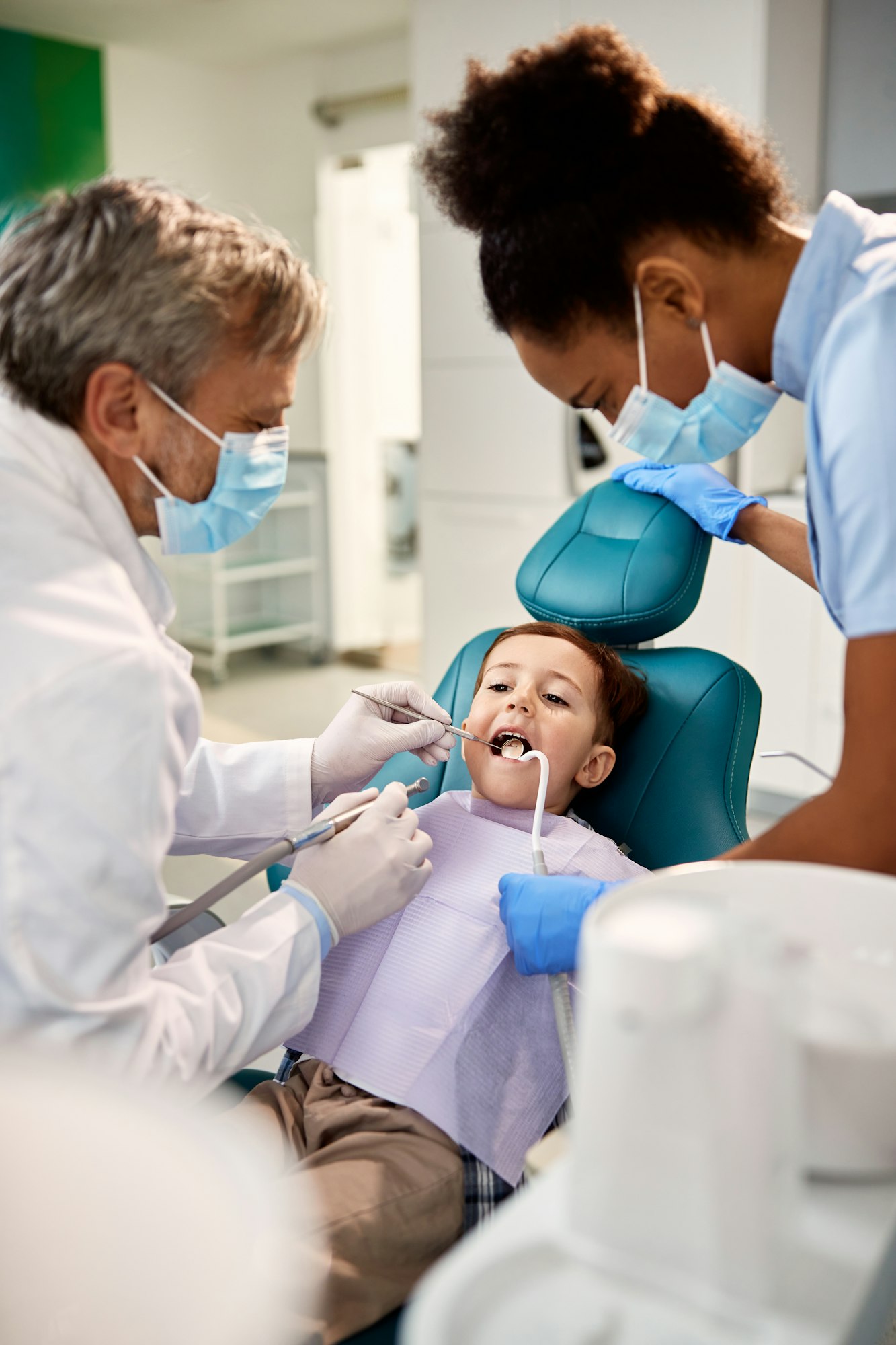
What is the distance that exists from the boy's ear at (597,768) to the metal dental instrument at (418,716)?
144mm

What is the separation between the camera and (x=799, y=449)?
3.41 meters

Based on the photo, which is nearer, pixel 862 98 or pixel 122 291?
pixel 122 291

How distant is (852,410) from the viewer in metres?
0.96

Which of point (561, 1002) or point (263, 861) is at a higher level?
point (263, 861)

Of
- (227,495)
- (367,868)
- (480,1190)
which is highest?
(227,495)

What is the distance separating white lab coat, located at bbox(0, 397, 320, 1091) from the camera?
0.92 m

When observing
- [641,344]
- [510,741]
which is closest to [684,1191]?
[641,344]

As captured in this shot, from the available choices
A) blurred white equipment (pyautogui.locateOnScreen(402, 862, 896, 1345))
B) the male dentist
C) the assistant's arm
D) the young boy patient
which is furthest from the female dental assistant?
the young boy patient

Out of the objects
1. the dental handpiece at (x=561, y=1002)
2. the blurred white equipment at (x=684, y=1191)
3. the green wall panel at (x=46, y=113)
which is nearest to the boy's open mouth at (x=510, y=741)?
the dental handpiece at (x=561, y=1002)

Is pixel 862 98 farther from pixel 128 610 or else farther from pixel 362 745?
pixel 128 610

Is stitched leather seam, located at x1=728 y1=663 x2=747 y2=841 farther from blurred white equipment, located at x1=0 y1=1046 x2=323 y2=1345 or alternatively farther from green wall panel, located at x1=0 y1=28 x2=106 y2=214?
green wall panel, located at x1=0 y1=28 x2=106 y2=214

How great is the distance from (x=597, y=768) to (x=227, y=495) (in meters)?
0.73

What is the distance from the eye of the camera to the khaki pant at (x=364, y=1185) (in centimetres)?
108

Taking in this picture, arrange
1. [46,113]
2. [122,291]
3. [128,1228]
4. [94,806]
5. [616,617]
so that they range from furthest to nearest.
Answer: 1. [46,113]
2. [616,617]
3. [122,291]
4. [94,806]
5. [128,1228]
